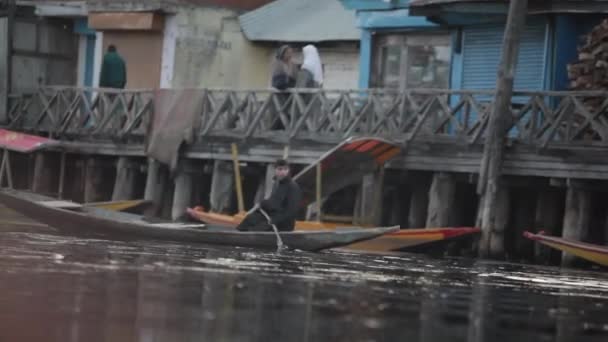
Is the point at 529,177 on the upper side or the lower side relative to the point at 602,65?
lower

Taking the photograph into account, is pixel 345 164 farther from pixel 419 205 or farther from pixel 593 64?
pixel 593 64

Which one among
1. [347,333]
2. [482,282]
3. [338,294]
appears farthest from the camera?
[482,282]

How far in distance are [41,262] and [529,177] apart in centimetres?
983

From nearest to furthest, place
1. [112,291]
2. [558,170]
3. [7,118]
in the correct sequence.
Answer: [112,291] < [558,170] < [7,118]

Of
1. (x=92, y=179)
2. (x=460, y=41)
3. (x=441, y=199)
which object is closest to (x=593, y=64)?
(x=441, y=199)

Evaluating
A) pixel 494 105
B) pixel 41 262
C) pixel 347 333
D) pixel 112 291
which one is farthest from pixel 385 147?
pixel 347 333

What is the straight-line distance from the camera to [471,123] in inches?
1085

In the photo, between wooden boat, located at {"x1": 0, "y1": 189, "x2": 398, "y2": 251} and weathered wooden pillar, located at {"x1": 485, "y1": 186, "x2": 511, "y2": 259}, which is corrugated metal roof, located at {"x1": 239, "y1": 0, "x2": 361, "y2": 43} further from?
wooden boat, located at {"x1": 0, "y1": 189, "x2": 398, "y2": 251}

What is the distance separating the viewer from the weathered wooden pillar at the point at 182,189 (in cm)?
3062

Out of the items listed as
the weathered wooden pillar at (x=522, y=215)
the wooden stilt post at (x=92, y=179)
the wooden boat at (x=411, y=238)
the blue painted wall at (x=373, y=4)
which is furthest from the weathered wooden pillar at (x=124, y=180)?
the weathered wooden pillar at (x=522, y=215)

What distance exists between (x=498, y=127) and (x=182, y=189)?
327 inches

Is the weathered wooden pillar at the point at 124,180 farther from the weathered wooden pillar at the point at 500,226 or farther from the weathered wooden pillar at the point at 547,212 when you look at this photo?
the weathered wooden pillar at the point at 547,212

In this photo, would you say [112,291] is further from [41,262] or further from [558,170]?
[558,170]

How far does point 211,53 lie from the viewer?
117ft
